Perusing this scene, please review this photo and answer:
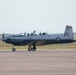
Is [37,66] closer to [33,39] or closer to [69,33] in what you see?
[33,39]

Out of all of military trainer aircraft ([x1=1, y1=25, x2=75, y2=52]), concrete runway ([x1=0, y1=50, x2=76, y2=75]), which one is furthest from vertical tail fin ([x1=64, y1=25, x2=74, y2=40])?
concrete runway ([x1=0, y1=50, x2=76, y2=75])

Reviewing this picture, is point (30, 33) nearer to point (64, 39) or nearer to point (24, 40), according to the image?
point (24, 40)

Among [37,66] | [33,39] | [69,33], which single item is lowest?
[37,66]

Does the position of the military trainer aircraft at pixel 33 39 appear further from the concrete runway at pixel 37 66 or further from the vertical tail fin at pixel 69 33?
the concrete runway at pixel 37 66

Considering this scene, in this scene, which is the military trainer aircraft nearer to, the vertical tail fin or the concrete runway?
the vertical tail fin

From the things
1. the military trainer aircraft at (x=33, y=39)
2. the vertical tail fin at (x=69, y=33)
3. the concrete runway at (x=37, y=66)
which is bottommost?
the concrete runway at (x=37, y=66)

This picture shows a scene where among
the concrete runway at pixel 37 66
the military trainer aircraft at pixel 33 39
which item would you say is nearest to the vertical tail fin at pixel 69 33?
the military trainer aircraft at pixel 33 39

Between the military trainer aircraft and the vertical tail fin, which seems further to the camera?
the vertical tail fin

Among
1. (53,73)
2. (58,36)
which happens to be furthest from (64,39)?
(53,73)

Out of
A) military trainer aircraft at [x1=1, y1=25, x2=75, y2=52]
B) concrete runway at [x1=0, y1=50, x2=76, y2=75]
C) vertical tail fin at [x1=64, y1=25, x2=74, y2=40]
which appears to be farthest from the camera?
vertical tail fin at [x1=64, y1=25, x2=74, y2=40]

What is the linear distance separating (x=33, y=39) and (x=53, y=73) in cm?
2324

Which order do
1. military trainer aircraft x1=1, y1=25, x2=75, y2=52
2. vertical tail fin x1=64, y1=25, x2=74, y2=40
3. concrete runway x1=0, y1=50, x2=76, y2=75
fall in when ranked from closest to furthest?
1. concrete runway x1=0, y1=50, x2=76, y2=75
2. military trainer aircraft x1=1, y1=25, x2=75, y2=52
3. vertical tail fin x1=64, y1=25, x2=74, y2=40

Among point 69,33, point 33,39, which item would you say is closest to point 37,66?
point 33,39

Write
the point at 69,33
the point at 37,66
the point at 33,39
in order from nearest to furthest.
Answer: the point at 37,66
the point at 33,39
the point at 69,33
